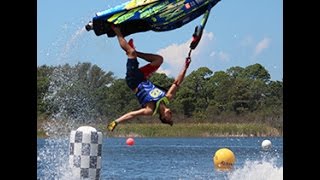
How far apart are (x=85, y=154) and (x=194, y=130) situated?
279 centimetres

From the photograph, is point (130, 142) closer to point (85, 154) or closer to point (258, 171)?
point (258, 171)

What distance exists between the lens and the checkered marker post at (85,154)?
17.8 feet

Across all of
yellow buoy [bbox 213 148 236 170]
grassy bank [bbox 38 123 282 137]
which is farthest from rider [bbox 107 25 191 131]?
yellow buoy [bbox 213 148 236 170]

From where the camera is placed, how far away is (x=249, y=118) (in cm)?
1080

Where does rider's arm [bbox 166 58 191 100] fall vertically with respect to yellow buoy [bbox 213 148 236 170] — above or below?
above

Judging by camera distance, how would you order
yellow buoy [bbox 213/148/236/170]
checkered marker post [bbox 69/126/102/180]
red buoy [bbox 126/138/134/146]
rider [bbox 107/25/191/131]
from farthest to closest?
1. red buoy [bbox 126/138/134/146]
2. yellow buoy [bbox 213/148/236/170]
3. checkered marker post [bbox 69/126/102/180]
4. rider [bbox 107/25/191/131]

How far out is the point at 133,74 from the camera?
5.18 metres

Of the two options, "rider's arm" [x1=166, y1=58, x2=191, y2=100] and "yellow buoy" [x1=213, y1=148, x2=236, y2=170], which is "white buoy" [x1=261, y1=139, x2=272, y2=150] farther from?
"rider's arm" [x1=166, y1=58, x2=191, y2=100]

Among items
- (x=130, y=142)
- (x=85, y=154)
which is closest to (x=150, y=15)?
(x=85, y=154)

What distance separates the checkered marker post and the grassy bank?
0.55 ft

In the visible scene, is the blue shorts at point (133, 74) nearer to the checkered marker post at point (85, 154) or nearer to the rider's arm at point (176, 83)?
the rider's arm at point (176, 83)

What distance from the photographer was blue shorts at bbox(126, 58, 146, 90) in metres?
5.18
